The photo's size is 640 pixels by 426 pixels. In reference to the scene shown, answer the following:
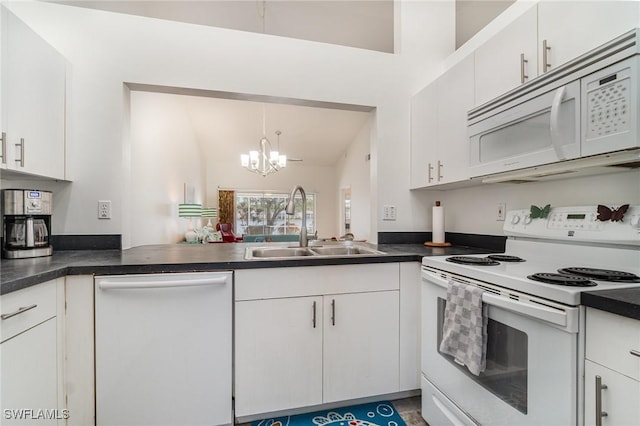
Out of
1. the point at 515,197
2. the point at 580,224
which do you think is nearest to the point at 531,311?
the point at 580,224

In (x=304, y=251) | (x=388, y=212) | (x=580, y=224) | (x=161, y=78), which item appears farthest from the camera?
(x=388, y=212)

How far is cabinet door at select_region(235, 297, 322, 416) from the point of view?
143 cm

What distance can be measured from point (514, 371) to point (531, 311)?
0.26m

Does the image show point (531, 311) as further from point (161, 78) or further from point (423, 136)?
point (161, 78)

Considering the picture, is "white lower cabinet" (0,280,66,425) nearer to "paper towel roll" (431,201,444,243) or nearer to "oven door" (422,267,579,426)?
"oven door" (422,267,579,426)

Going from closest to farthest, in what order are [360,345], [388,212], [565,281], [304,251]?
[565,281] < [360,345] < [304,251] < [388,212]

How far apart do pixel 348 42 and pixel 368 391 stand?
3.23 m

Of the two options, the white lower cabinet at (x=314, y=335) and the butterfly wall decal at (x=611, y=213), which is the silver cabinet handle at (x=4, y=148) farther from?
the butterfly wall decal at (x=611, y=213)

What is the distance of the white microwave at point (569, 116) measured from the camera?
96 cm

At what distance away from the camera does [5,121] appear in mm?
1280

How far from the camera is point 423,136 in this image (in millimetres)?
2090

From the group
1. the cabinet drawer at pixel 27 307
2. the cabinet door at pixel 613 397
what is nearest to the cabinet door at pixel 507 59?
the cabinet door at pixel 613 397

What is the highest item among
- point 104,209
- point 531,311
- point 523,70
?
point 523,70

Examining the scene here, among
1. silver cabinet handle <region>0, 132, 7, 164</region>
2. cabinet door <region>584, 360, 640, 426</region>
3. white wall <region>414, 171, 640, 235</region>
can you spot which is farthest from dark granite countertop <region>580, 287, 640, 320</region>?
silver cabinet handle <region>0, 132, 7, 164</region>
